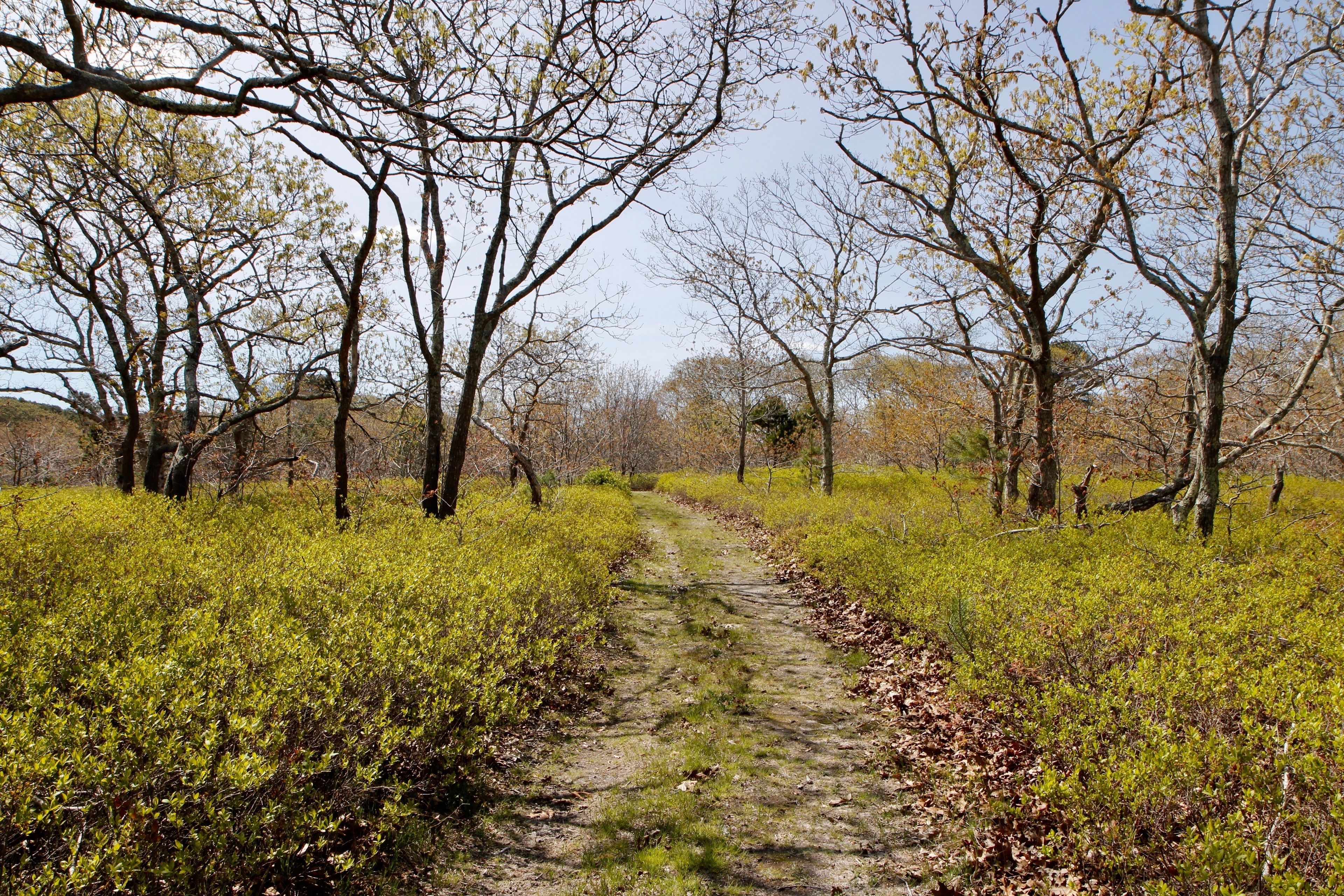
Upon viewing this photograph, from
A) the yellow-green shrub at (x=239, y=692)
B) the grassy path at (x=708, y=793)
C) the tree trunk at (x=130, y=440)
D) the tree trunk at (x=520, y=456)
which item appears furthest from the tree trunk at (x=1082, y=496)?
the tree trunk at (x=130, y=440)

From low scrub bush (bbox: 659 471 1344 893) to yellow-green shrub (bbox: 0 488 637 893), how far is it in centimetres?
351

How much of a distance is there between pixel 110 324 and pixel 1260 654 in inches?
662

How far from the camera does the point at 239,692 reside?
286 cm

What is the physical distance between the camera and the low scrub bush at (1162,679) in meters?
2.47

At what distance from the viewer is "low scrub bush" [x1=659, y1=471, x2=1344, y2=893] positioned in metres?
2.47

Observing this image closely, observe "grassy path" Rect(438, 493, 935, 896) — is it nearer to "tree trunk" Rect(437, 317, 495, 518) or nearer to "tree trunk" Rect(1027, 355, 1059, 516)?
"tree trunk" Rect(437, 317, 495, 518)

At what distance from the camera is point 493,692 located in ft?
13.7

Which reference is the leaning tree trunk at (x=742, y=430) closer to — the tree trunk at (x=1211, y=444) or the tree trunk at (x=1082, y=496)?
the tree trunk at (x=1082, y=496)

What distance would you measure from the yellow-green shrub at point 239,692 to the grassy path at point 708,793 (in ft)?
1.98

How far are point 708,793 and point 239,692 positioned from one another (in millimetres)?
2851

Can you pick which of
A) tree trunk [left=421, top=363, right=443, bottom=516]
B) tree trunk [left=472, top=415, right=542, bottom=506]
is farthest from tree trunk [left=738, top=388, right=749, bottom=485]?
tree trunk [left=421, top=363, right=443, bottom=516]

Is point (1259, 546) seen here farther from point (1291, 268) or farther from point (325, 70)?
point (325, 70)

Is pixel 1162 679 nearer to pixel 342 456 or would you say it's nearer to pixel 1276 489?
pixel 342 456

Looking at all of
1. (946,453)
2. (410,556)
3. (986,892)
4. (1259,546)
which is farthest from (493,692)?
(946,453)
